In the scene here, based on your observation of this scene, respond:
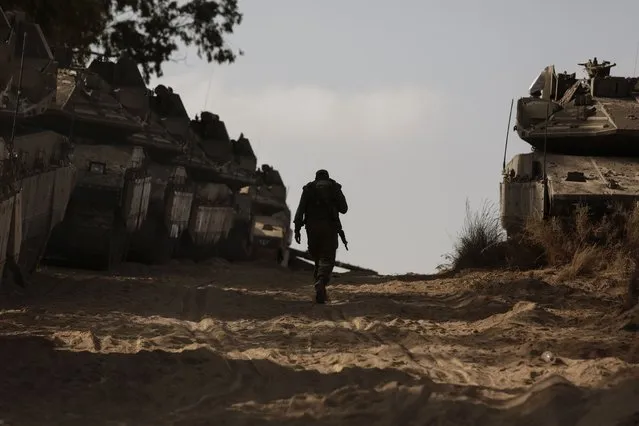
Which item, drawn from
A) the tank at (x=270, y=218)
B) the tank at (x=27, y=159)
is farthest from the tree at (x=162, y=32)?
the tank at (x=27, y=159)

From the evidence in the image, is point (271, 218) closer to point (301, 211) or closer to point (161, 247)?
point (161, 247)

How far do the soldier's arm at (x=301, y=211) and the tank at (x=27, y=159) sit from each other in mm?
2615

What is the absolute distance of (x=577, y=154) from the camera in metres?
16.9

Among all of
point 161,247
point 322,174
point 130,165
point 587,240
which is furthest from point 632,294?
point 161,247

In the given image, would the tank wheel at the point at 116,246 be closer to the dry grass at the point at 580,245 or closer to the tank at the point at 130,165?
the tank at the point at 130,165

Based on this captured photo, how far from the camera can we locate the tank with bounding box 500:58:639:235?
48.4 ft

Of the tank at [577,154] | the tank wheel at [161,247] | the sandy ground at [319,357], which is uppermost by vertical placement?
the tank at [577,154]

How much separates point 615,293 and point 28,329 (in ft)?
19.3

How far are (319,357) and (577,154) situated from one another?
957 cm

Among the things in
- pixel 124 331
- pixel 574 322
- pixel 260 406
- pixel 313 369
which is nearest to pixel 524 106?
pixel 574 322

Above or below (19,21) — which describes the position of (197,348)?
below

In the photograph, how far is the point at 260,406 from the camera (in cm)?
629

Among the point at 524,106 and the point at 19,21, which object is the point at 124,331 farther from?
the point at 524,106

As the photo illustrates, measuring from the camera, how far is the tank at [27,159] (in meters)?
10.8
